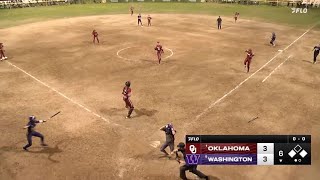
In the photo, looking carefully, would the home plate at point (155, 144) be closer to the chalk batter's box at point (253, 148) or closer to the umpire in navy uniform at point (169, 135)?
the umpire in navy uniform at point (169, 135)

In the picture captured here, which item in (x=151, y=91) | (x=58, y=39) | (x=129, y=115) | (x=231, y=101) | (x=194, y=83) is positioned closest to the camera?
(x=129, y=115)

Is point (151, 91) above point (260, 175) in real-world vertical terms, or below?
above

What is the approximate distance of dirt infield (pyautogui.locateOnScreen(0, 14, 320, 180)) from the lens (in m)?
14.3

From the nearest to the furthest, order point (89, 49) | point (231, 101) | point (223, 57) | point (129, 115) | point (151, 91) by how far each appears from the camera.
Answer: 1. point (129, 115)
2. point (231, 101)
3. point (151, 91)
4. point (223, 57)
5. point (89, 49)

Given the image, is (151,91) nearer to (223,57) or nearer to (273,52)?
(223,57)

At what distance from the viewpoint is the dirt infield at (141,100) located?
14266 mm

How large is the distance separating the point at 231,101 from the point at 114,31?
2689cm

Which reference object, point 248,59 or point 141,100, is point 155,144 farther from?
point 248,59

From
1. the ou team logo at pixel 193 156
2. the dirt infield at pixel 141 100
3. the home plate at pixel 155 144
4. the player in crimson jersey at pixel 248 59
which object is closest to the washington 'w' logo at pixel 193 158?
the ou team logo at pixel 193 156

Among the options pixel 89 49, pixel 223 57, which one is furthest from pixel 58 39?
pixel 223 57

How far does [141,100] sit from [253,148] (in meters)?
11.2

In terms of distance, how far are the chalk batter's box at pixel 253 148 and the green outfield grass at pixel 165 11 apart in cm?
4069

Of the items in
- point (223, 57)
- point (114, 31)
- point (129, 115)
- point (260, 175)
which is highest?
point (114, 31)

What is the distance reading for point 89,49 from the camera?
111 ft
